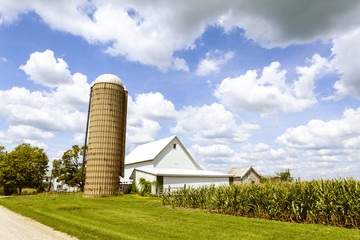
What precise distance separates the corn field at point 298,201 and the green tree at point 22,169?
38.6 metres

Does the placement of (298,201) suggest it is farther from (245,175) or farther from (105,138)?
(245,175)

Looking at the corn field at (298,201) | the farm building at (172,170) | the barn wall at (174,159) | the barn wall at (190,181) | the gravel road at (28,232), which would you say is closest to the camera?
the gravel road at (28,232)

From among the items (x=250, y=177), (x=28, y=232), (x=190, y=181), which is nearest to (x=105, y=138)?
(x=190, y=181)

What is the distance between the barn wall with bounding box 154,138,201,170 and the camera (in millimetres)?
40719

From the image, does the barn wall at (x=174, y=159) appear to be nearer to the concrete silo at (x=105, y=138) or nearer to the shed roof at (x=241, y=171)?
the concrete silo at (x=105, y=138)

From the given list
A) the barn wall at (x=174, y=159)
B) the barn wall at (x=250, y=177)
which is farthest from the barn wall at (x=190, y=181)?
the barn wall at (x=250, y=177)

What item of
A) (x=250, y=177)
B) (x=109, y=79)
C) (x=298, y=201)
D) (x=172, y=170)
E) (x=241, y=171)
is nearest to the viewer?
(x=298, y=201)

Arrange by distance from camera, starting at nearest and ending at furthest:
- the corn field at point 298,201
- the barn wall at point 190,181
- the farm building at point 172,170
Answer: the corn field at point 298,201
the barn wall at point 190,181
the farm building at point 172,170

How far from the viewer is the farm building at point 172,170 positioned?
3362 cm

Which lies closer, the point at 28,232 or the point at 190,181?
the point at 28,232

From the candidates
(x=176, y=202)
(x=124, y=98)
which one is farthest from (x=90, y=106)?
(x=176, y=202)

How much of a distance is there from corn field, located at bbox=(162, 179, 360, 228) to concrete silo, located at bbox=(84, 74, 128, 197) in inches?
805

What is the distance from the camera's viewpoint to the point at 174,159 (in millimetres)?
42406

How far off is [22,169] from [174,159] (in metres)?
26.7
